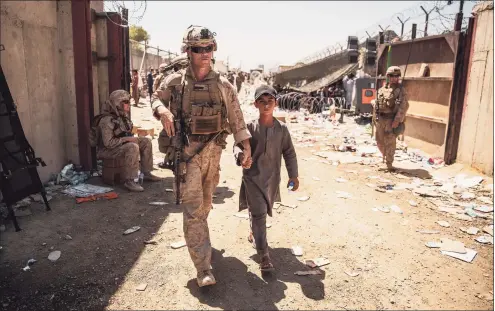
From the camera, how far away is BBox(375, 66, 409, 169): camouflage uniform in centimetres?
621

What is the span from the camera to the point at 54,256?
332 cm

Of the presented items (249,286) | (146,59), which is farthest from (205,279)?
(146,59)

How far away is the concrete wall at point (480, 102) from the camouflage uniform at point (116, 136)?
5.38m

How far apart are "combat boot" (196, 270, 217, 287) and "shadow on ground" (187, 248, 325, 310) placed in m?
0.08

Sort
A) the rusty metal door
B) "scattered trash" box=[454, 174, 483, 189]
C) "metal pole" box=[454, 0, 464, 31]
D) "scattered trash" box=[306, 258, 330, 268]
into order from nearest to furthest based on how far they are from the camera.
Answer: "scattered trash" box=[306, 258, 330, 268] → "scattered trash" box=[454, 174, 483, 189] → the rusty metal door → "metal pole" box=[454, 0, 464, 31]

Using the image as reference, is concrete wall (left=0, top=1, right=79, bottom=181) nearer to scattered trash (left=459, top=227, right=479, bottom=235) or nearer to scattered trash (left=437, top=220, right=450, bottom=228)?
scattered trash (left=437, top=220, right=450, bottom=228)

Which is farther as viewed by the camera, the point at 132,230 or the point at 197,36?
the point at 132,230

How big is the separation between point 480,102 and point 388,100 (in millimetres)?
1440

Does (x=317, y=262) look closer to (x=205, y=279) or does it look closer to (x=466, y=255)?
(x=205, y=279)

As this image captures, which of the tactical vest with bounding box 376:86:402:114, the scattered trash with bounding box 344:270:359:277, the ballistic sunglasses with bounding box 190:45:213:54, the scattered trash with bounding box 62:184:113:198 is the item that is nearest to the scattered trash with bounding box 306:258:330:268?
the scattered trash with bounding box 344:270:359:277

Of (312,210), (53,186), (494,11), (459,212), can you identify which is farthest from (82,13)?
(494,11)

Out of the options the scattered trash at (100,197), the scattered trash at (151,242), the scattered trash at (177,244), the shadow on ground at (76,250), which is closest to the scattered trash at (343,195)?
the shadow on ground at (76,250)

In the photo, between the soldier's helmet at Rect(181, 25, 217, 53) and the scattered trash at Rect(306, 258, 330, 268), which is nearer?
the soldier's helmet at Rect(181, 25, 217, 53)

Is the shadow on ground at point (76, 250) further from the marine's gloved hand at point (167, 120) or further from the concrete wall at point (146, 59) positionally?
the concrete wall at point (146, 59)
